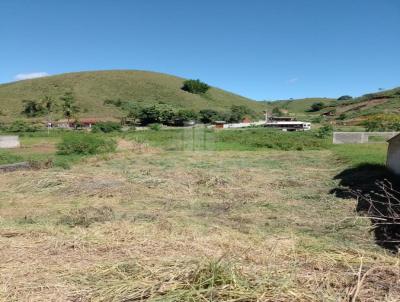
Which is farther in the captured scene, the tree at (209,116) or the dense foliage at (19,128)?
the tree at (209,116)

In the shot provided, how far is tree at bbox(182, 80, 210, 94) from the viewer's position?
10075 cm

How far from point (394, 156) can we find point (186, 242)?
34.4 feet

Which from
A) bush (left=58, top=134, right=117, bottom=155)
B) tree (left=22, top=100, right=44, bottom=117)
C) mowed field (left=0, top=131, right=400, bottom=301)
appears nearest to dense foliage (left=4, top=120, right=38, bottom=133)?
tree (left=22, top=100, right=44, bottom=117)

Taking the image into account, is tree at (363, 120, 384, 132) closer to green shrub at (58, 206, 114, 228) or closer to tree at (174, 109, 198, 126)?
tree at (174, 109, 198, 126)

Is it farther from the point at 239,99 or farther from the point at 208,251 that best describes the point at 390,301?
the point at 239,99

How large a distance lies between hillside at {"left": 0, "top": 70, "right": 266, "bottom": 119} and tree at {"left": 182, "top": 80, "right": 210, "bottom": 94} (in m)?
1.90

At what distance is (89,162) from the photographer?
20.8 meters

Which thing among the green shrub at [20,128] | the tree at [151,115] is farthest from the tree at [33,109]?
the tree at [151,115]

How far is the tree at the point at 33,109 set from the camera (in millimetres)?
67812

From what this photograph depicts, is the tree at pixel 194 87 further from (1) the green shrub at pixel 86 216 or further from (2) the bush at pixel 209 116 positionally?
(1) the green shrub at pixel 86 216

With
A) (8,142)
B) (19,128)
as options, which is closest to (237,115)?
(19,128)

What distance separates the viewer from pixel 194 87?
3981 inches

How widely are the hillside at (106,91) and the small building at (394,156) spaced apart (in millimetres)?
61706

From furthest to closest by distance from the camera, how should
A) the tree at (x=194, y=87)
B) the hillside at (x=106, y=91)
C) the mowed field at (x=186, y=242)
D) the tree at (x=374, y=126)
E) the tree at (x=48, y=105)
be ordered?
the tree at (x=194, y=87), the hillside at (x=106, y=91), the tree at (x=48, y=105), the tree at (x=374, y=126), the mowed field at (x=186, y=242)
